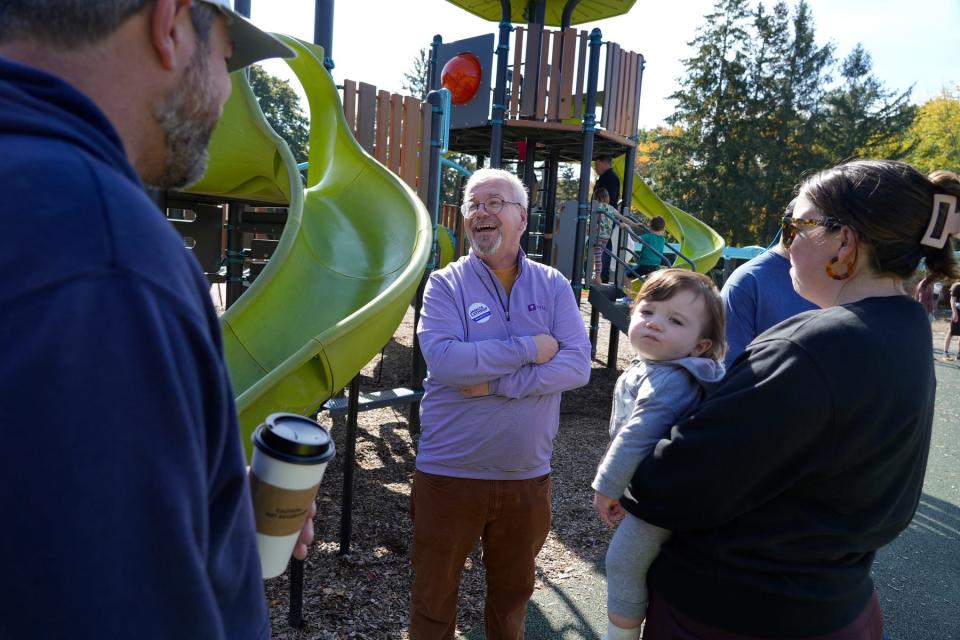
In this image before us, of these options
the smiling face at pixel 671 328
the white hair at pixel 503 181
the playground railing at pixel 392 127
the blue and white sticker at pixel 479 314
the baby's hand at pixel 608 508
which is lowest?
the baby's hand at pixel 608 508

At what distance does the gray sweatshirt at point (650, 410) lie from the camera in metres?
1.85

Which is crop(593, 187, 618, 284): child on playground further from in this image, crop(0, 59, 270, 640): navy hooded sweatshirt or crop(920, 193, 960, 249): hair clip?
crop(0, 59, 270, 640): navy hooded sweatshirt

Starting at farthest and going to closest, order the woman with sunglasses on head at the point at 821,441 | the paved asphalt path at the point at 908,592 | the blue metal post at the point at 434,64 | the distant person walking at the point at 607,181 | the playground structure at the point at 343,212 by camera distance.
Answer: the distant person walking at the point at 607,181 → the blue metal post at the point at 434,64 → the playground structure at the point at 343,212 → the paved asphalt path at the point at 908,592 → the woman with sunglasses on head at the point at 821,441

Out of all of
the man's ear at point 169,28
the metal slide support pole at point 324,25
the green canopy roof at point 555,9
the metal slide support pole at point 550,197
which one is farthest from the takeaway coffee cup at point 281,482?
the green canopy roof at point 555,9

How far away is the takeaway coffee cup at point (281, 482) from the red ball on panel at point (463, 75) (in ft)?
25.8

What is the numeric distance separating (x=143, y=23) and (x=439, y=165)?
518 centimetres

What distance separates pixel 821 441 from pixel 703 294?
812mm

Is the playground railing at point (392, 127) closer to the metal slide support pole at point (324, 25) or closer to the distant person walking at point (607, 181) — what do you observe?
the metal slide support pole at point (324, 25)

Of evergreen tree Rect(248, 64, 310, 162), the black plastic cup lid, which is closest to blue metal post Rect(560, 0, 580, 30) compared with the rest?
the black plastic cup lid

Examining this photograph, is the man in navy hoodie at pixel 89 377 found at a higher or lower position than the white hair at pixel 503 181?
lower

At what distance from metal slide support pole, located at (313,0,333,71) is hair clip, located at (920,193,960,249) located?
19.7 ft

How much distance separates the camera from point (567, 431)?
7164 mm

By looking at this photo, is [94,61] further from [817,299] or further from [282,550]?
[817,299]

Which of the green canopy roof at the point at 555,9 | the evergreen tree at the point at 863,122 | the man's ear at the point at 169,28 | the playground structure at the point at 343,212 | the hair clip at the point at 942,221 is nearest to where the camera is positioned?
the man's ear at the point at 169,28
